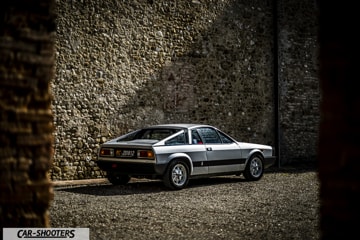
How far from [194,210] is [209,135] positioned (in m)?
3.83

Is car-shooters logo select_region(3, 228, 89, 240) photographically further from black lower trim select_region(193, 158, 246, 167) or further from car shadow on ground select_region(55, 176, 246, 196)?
black lower trim select_region(193, 158, 246, 167)

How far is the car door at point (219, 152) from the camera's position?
11.4 m

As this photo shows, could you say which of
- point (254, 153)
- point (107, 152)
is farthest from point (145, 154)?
point (254, 153)

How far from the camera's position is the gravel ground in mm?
6418

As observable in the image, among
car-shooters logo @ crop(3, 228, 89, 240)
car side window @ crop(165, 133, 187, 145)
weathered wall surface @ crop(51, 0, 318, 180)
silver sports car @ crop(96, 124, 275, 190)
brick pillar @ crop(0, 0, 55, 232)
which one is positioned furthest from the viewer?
weathered wall surface @ crop(51, 0, 318, 180)

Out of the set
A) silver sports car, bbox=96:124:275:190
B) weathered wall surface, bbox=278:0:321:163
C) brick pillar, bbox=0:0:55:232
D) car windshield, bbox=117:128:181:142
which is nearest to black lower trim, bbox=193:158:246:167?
silver sports car, bbox=96:124:275:190

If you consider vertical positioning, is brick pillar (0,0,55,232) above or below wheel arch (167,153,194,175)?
above

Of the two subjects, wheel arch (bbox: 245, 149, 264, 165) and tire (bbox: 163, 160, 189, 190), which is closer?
tire (bbox: 163, 160, 189, 190)

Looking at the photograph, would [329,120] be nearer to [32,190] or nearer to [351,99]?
[351,99]

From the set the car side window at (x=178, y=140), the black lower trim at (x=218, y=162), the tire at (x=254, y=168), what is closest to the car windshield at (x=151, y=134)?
the car side window at (x=178, y=140)

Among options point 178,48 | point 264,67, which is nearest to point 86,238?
point 178,48

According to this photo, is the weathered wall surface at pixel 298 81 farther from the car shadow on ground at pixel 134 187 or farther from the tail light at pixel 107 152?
the tail light at pixel 107 152

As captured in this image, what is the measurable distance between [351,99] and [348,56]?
0.16m

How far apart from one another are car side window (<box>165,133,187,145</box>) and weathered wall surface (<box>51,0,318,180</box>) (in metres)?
2.97
